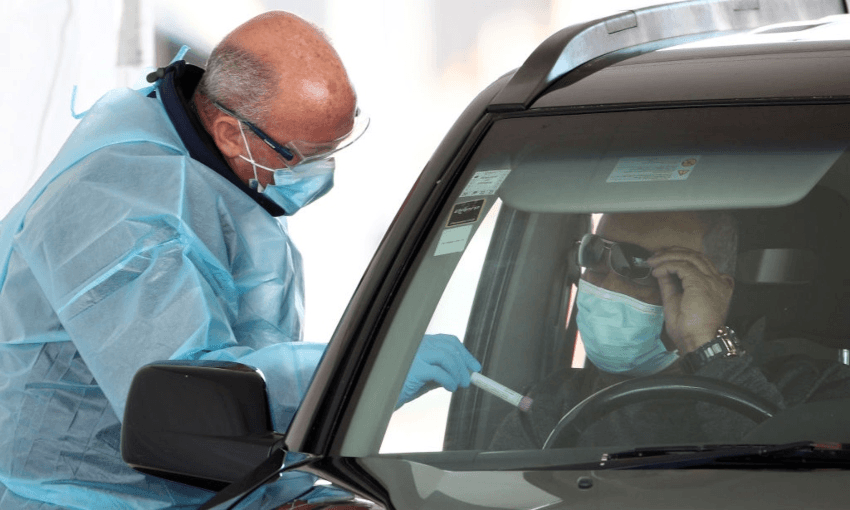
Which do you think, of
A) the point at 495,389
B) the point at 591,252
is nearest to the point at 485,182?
the point at 591,252

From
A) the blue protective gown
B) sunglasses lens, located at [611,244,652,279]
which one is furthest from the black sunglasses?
sunglasses lens, located at [611,244,652,279]

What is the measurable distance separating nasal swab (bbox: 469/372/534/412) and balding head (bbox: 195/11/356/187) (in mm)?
1134

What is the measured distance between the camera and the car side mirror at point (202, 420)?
4.07 feet

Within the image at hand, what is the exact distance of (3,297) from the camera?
2084 mm

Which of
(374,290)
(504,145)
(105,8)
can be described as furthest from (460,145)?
(105,8)

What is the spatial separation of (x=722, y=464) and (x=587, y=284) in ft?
1.38

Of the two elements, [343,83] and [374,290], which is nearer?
[374,290]

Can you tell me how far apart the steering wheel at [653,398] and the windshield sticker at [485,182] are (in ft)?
1.07

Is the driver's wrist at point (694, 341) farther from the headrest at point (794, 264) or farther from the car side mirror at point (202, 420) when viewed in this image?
the car side mirror at point (202, 420)

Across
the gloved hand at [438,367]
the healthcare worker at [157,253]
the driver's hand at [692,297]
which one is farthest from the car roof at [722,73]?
the healthcare worker at [157,253]

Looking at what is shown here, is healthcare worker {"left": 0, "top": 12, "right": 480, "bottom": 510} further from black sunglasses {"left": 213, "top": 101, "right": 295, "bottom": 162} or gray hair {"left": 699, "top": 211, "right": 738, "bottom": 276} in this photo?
gray hair {"left": 699, "top": 211, "right": 738, "bottom": 276}

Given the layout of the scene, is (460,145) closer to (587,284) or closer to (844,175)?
(587,284)

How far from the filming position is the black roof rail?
1508 mm

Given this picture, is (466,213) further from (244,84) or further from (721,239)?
(244,84)
